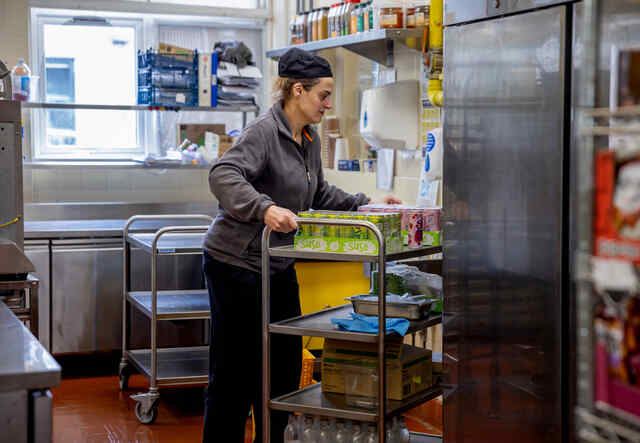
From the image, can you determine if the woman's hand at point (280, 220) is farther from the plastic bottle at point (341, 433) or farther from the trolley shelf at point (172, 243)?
the trolley shelf at point (172, 243)

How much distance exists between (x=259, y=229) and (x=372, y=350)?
559 millimetres

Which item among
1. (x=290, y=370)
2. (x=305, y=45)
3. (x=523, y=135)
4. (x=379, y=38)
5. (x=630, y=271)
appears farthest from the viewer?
(x=305, y=45)

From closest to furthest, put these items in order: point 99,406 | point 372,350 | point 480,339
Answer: point 480,339
point 372,350
point 99,406

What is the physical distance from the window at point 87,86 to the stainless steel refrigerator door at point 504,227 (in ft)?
13.6

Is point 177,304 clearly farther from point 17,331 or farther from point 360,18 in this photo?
point 17,331

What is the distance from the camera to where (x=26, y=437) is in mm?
1509

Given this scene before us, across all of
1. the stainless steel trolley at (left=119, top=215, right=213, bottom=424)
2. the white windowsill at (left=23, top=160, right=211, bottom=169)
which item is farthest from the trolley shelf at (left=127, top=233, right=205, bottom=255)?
the white windowsill at (left=23, top=160, right=211, bottom=169)

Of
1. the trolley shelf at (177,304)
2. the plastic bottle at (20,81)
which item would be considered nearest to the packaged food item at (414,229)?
the trolley shelf at (177,304)

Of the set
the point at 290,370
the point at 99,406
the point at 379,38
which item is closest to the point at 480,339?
the point at 290,370

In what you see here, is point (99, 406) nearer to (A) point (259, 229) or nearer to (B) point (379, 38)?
(A) point (259, 229)

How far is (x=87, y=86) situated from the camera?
6.02 meters

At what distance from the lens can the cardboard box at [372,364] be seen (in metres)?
2.67

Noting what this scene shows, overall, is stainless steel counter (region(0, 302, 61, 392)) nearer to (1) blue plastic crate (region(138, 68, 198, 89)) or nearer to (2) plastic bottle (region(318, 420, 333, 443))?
(2) plastic bottle (region(318, 420, 333, 443))

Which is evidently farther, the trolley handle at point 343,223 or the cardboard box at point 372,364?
the cardboard box at point 372,364
